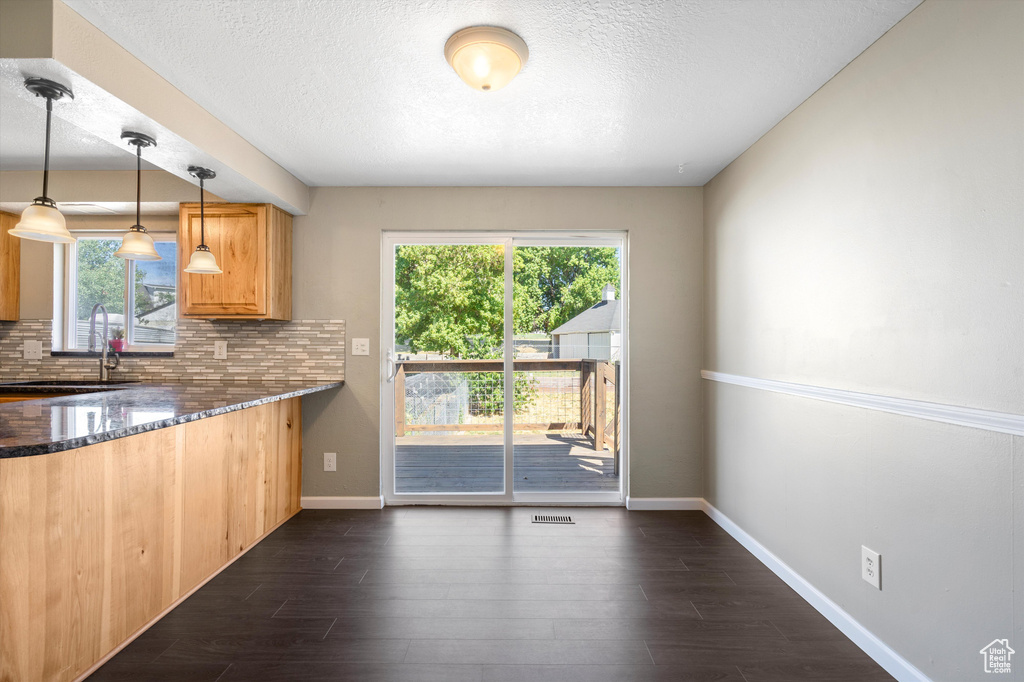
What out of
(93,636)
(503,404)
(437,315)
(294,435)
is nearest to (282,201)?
(437,315)

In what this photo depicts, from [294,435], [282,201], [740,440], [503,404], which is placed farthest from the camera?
[503,404]

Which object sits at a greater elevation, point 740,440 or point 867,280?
point 867,280

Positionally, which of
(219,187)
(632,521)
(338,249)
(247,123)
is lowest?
(632,521)

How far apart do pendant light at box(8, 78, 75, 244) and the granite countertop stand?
0.66 meters

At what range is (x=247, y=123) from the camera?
255cm

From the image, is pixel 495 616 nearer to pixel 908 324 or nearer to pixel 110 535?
pixel 110 535

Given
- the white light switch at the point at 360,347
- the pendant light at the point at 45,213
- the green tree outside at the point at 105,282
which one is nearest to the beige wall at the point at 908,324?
the white light switch at the point at 360,347

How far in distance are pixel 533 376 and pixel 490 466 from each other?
74 centimetres

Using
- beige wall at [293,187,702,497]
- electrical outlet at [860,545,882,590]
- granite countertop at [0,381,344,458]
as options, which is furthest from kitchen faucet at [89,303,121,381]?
electrical outlet at [860,545,882,590]

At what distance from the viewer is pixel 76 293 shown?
3.71 metres

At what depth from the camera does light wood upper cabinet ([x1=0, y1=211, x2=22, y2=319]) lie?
3520mm

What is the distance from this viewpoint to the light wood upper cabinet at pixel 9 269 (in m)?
3.52

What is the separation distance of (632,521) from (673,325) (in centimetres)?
137

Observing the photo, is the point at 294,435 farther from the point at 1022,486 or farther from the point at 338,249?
the point at 1022,486
